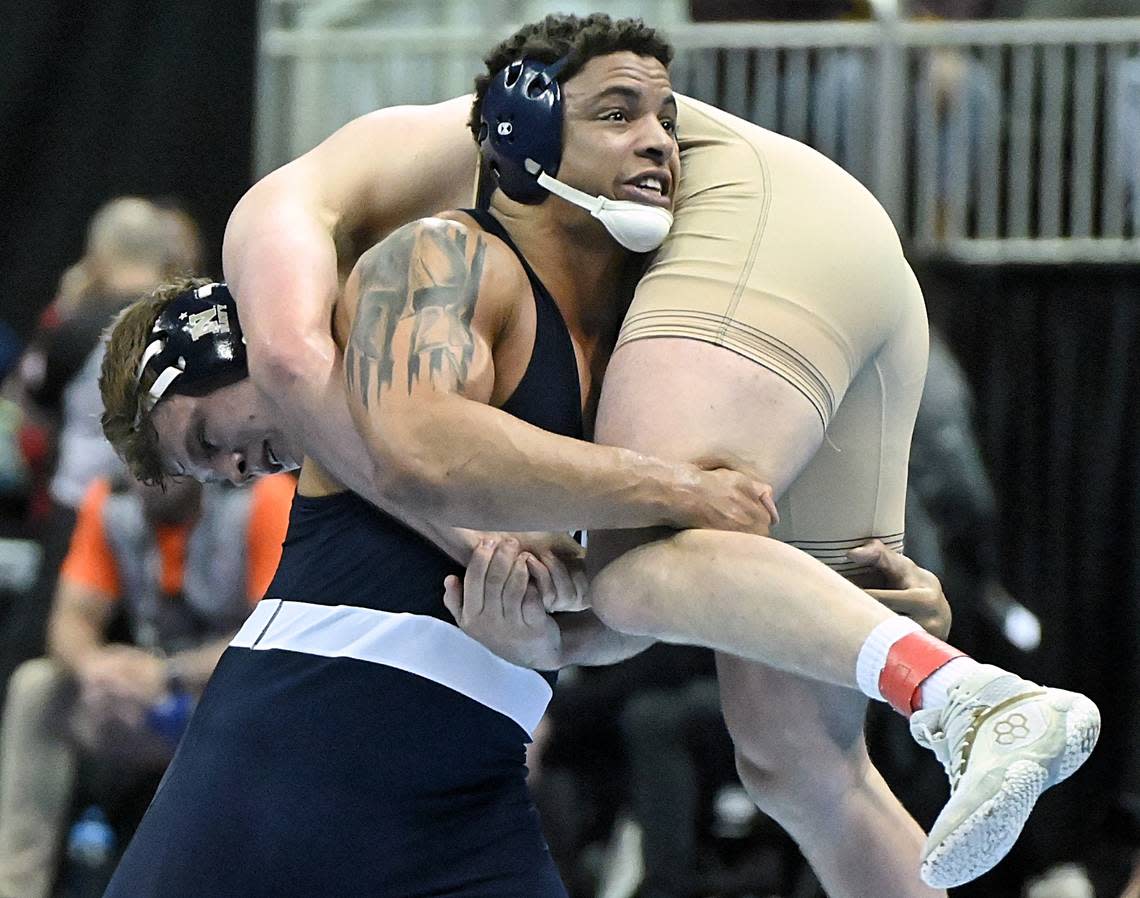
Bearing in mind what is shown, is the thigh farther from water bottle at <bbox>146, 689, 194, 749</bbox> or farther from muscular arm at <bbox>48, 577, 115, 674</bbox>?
muscular arm at <bbox>48, 577, 115, 674</bbox>

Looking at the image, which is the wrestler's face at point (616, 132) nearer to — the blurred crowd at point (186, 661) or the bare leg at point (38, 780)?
the blurred crowd at point (186, 661)

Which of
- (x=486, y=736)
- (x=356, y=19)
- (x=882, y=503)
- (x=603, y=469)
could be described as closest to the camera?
(x=603, y=469)

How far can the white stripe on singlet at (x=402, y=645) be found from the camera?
2.41m

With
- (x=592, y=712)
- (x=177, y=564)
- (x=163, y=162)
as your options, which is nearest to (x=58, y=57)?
(x=163, y=162)

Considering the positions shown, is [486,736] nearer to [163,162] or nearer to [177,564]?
[177,564]

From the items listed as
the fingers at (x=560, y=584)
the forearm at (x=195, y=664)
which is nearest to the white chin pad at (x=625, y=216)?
the fingers at (x=560, y=584)

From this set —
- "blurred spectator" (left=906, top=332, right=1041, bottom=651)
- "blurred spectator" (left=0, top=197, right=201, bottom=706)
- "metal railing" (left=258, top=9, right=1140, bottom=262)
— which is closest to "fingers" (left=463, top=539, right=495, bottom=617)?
"blurred spectator" (left=906, top=332, right=1041, bottom=651)

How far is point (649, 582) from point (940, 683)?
388 mm

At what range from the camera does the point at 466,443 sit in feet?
7.43

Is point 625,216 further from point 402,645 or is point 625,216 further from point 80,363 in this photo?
point 80,363

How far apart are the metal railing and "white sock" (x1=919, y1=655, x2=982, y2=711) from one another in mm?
3216

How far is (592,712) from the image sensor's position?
502 cm

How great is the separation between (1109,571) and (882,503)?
2.66 meters

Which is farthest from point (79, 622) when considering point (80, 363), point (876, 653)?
point (876, 653)
